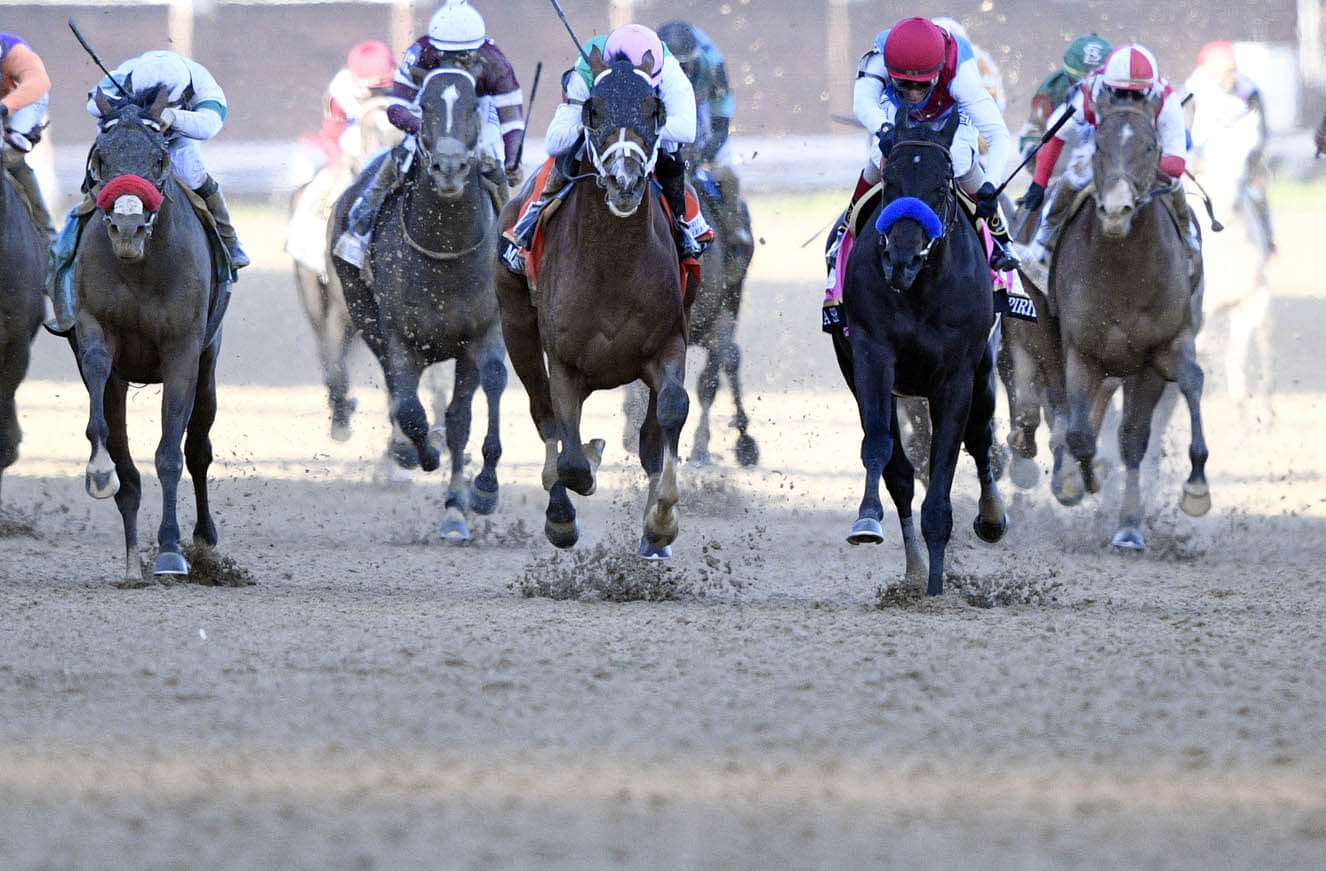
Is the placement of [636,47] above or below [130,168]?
above

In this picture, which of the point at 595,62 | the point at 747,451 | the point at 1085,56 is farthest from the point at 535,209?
the point at 1085,56

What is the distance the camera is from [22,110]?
10.2 metres

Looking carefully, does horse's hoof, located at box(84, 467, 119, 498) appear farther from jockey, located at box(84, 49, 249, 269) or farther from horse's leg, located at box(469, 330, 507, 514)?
horse's leg, located at box(469, 330, 507, 514)

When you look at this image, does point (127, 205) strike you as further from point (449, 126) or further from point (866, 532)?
point (866, 532)

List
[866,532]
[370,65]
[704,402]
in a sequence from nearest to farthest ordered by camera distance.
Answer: [866,532] → [704,402] → [370,65]

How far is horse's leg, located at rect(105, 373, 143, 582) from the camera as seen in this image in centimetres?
834

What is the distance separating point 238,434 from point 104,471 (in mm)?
6505

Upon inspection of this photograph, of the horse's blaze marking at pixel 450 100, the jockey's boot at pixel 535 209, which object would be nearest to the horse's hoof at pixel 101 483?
the jockey's boot at pixel 535 209

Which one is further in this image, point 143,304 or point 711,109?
point 711,109

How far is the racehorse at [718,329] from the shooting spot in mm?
12141

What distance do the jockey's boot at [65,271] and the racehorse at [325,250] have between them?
14.3ft

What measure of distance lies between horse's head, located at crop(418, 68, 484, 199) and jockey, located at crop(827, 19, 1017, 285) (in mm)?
2129

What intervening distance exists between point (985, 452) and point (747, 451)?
4.15m

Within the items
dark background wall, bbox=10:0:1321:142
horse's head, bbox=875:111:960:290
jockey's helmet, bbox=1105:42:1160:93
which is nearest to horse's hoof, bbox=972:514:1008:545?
horse's head, bbox=875:111:960:290
